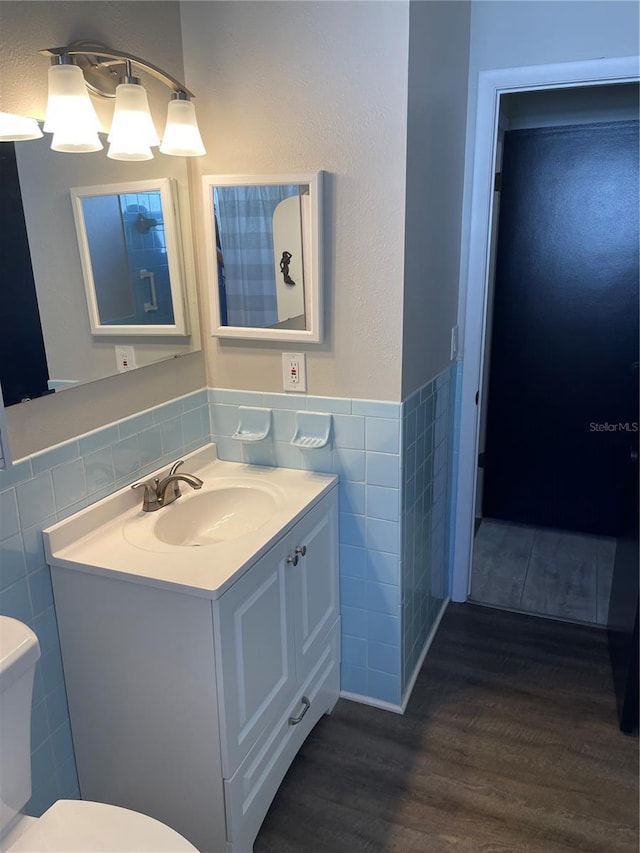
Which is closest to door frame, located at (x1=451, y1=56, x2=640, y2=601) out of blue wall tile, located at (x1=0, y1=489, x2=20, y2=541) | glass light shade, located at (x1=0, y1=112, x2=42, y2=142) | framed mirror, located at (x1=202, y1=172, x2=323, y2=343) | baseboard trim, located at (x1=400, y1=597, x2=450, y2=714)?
baseboard trim, located at (x1=400, y1=597, x2=450, y2=714)

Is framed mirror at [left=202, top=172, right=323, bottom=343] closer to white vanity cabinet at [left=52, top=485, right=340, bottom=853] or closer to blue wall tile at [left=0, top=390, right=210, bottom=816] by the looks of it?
blue wall tile at [left=0, top=390, right=210, bottom=816]

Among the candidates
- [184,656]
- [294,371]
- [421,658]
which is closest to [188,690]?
[184,656]

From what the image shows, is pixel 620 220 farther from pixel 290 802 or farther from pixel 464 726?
pixel 290 802

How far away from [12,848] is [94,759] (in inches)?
19.6

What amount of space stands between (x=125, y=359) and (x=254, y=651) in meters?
0.86

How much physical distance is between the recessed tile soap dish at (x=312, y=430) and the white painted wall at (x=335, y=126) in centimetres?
8

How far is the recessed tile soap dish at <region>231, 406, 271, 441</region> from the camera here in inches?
78.3

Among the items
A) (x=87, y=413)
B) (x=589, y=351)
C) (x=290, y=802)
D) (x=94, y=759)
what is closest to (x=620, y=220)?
(x=589, y=351)

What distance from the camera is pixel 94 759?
5.32 ft

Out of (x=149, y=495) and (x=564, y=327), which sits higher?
(x=564, y=327)

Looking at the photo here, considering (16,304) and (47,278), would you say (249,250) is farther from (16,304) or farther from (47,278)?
(16,304)

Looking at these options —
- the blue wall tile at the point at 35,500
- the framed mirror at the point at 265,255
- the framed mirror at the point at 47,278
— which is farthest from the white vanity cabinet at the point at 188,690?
the framed mirror at the point at 265,255

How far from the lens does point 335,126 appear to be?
1695 mm

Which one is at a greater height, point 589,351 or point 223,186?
point 223,186
